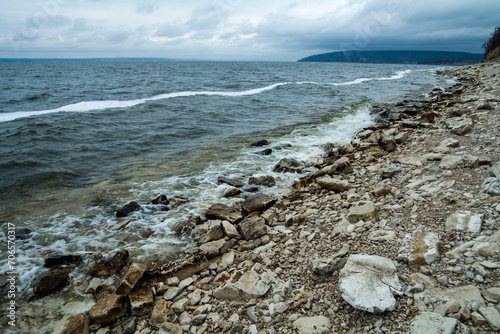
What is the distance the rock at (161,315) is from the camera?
11.0 feet

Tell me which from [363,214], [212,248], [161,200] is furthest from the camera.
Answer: [161,200]

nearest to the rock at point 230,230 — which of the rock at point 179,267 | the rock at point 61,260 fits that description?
the rock at point 179,267

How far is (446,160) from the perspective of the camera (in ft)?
19.2

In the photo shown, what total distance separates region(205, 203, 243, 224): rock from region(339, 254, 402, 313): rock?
2.75 m

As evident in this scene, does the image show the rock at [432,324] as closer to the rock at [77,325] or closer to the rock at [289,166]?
the rock at [77,325]

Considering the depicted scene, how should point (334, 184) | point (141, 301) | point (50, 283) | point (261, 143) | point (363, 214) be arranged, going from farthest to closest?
point (261, 143) < point (334, 184) < point (363, 214) < point (50, 283) < point (141, 301)

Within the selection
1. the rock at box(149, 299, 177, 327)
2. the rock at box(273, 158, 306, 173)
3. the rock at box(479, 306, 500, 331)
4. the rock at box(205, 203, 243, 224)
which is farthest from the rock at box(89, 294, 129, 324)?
the rock at box(273, 158, 306, 173)

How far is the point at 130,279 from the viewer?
391 cm

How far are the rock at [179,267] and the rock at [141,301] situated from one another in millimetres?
297

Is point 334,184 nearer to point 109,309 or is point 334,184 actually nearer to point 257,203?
point 257,203

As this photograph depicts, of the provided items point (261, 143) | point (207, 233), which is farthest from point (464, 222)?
point (261, 143)

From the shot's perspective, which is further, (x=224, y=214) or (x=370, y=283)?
(x=224, y=214)

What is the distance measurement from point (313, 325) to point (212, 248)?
228 centimetres

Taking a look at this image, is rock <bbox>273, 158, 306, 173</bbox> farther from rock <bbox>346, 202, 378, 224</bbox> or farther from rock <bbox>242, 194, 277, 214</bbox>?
rock <bbox>346, 202, 378, 224</bbox>
